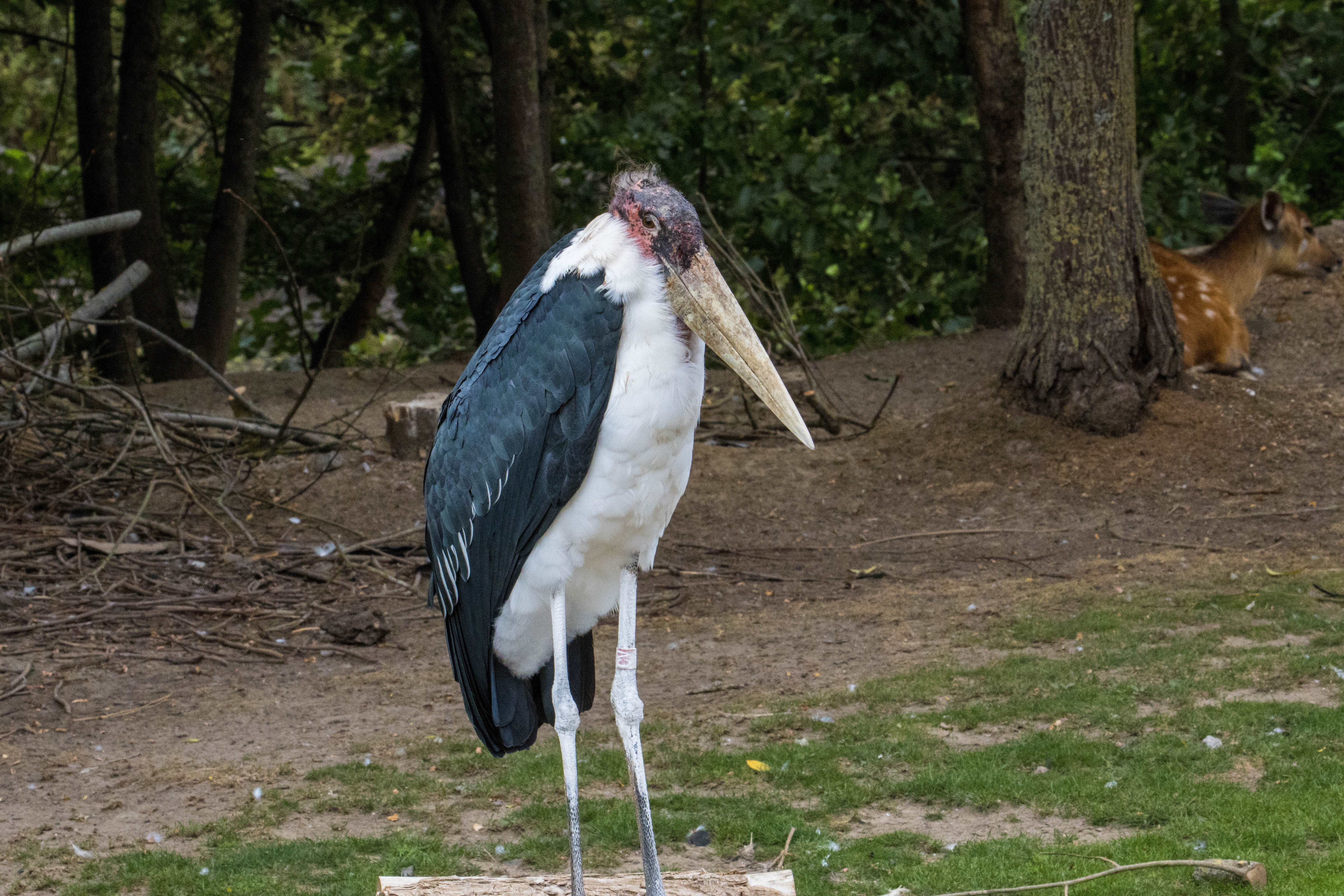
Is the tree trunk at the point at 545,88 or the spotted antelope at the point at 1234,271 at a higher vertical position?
the tree trunk at the point at 545,88

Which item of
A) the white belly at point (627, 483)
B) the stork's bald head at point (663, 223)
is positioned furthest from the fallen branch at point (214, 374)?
the stork's bald head at point (663, 223)

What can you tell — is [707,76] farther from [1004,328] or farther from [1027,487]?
[1027,487]

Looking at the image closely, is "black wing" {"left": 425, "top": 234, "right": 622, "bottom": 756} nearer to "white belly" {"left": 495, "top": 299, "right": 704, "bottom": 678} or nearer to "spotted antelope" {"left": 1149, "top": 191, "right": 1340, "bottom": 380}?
"white belly" {"left": 495, "top": 299, "right": 704, "bottom": 678}

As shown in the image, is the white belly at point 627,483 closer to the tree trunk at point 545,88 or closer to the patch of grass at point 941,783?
the patch of grass at point 941,783

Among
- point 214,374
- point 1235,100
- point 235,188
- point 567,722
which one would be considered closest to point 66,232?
point 214,374

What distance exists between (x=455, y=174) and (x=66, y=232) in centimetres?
481

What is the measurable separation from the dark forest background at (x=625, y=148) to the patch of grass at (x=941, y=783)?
4.65 meters

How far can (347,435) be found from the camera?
851 centimetres

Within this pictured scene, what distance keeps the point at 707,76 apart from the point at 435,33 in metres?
2.34

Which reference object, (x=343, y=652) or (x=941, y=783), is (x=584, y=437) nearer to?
(x=941, y=783)

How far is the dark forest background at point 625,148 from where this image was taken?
10234 millimetres

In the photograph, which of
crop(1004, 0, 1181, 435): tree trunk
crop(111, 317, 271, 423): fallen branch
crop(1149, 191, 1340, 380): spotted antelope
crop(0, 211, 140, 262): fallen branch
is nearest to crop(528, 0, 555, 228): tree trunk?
crop(111, 317, 271, 423): fallen branch

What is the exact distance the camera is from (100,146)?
10234mm

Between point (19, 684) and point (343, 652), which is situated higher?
point (19, 684)
